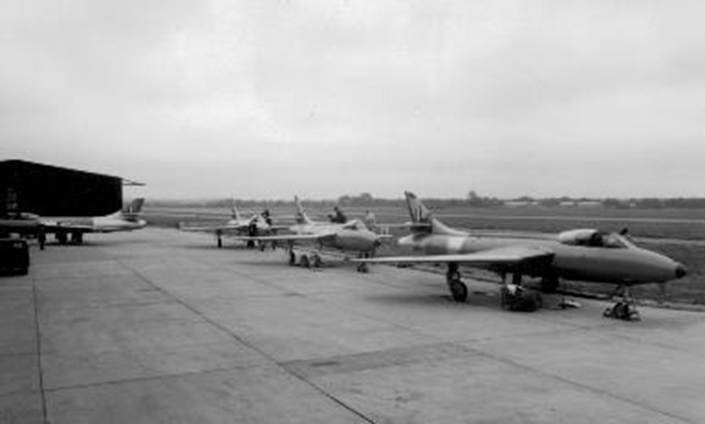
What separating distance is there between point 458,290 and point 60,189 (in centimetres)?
1117

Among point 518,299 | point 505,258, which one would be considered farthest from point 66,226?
point 518,299

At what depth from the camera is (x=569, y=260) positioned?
17.5 m

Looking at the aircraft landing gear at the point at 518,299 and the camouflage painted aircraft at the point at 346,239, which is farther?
the camouflage painted aircraft at the point at 346,239

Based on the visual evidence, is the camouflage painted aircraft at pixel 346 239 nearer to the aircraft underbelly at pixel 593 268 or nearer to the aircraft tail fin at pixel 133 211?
the aircraft underbelly at pixel 593 268

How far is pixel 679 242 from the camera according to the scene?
42.0m

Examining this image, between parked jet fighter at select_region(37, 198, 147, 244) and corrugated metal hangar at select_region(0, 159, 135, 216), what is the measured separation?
28761mm

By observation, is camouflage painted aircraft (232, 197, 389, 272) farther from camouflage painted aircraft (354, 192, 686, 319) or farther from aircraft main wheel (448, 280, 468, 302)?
aircraft main wheel (448, 280, 468, 302)

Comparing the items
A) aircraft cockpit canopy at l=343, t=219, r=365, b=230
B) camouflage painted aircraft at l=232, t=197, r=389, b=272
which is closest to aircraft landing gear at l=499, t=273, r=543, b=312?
camouflage painted aircraft at l=232, t=197, r=389, b=272

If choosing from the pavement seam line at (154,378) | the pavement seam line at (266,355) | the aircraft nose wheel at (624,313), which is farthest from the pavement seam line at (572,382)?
the aircraft nose wheel at (624,313)

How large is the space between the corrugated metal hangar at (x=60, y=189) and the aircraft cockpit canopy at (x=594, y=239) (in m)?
12.0

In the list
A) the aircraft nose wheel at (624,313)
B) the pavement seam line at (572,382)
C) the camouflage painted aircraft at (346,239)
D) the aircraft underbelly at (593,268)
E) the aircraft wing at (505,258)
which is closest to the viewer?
the pavement seam line at (572,382)

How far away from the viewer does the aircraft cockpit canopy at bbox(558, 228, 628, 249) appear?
658 inches

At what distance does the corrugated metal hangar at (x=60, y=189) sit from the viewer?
46.9 ft

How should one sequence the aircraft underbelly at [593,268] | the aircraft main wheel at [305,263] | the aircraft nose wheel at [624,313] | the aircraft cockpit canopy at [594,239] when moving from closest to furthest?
the aircraft nose wheel at [624,313] < the aircraft underbelly at [593,268] < the aircraft cockpit canopy at [594,239] < the aircraft main wheel at [305,263]
